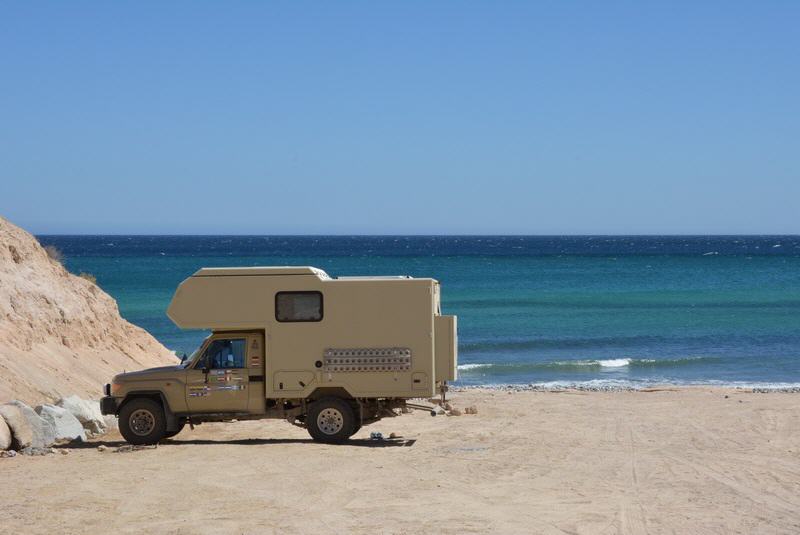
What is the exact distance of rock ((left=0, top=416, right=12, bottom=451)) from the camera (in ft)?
55.7

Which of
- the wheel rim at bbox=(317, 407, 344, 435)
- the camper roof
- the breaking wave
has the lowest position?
the breaking wave

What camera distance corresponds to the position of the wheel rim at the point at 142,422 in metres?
18.4

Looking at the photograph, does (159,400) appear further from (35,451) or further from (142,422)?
(35,451)

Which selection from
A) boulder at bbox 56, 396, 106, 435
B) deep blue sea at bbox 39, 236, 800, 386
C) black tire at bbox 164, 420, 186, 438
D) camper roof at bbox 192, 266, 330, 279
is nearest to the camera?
camper roof at bbox 192, 266, 330, 279

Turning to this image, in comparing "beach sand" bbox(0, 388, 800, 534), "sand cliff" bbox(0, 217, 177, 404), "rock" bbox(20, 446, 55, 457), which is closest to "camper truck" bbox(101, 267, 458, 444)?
"beach sand" bbox(0, 388, 800, 534)

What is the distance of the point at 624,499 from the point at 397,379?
5.24m

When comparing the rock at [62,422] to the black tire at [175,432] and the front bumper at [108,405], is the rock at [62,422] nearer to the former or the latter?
the front bumper at [108,405]

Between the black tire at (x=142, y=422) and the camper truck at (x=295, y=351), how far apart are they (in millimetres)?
16

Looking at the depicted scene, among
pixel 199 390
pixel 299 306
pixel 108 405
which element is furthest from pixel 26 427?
pixel 299 306

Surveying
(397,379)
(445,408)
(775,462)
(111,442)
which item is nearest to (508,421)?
(445,408)

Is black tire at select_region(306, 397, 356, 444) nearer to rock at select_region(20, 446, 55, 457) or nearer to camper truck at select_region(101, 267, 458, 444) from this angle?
camper truck at select_region(101, 267, 458, 444)

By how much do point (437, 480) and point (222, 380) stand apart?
4.75 m

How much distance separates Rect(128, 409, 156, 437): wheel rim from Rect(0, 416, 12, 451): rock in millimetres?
2007

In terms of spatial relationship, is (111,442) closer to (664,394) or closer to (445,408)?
(445,408)
